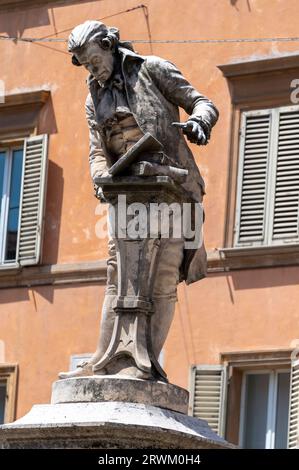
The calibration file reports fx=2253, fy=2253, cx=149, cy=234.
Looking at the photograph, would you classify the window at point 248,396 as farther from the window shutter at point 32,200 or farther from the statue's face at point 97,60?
the statue's face at point 97,60

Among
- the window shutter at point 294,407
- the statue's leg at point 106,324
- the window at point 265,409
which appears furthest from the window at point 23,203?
the statue's leg at point 106,324

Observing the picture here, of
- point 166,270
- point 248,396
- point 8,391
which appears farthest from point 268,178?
point 166,270

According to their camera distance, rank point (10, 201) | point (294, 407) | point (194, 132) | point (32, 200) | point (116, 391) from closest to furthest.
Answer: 1. point (116, 391)
2. point (194, 132)
3. point (294, 407)
4. point (32, 200)
5. point (10, 201)

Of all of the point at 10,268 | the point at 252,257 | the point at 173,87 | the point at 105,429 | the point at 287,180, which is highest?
the point at 287,180

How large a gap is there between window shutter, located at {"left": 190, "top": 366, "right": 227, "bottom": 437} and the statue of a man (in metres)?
9.36

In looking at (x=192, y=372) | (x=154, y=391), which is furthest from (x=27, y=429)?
(x=192, y=372)

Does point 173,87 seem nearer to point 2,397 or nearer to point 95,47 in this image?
point 95,47

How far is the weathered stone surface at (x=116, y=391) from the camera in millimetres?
11734

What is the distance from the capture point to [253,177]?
2236 centimetres

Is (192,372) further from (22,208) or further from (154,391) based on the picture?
(154,391)

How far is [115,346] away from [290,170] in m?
10.3

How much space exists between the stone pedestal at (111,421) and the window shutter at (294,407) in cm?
919

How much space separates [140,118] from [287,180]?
9867mm

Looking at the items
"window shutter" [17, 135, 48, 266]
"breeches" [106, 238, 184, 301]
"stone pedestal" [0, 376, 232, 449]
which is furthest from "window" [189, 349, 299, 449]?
"stone pedestal" [0, 376, 232, 449]
